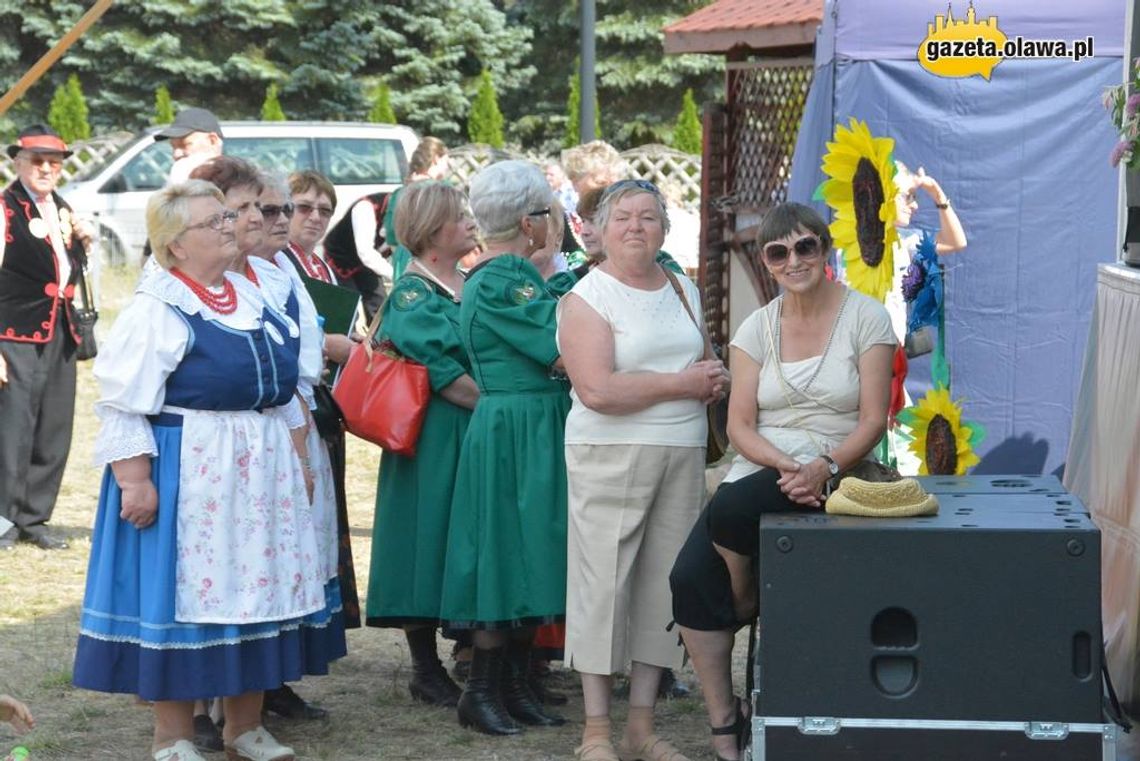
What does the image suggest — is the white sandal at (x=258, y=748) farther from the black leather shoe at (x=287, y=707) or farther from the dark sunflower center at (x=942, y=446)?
the dark sunflower center at (x=942, y=446)

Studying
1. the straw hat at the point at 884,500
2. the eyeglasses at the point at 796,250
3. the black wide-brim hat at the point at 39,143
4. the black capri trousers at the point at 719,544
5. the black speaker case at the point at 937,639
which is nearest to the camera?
the black speaker case at the point at 937,639

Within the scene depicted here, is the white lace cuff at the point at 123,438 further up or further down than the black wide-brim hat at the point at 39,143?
further down

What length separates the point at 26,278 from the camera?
8.09 m

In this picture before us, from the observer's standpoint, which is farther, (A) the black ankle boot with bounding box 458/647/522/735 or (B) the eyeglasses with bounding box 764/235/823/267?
(A) the black ankle boot with bounding box 458/647/522/735

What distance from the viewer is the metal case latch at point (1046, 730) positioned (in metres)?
3.73

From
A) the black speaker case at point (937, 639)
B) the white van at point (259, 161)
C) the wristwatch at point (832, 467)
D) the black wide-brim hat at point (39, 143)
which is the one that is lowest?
the black speaker case at point (937, 639)

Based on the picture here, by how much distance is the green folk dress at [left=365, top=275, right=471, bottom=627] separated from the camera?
5.33 metres

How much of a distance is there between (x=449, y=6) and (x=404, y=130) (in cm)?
888

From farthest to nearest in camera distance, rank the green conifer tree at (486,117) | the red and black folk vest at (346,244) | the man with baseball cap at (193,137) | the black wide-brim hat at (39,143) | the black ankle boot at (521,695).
→ the green conifer tree at (486,117) → the man with baseball cap at (193,137) → the red and black folk vest at (346,244) → the black wide-brim hat at (39,143) → the black ankle boot at (521,695)

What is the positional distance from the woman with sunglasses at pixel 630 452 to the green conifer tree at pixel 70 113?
895 inches

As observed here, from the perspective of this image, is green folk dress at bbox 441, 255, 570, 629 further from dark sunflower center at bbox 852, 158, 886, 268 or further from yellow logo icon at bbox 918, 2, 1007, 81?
yellow logo icon at bbox 918, 2, 1007, 81

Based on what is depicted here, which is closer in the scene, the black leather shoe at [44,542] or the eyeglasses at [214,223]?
the eyeglasses at [214,223]

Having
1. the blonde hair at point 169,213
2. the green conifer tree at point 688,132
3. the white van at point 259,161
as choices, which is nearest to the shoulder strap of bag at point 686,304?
the blonde hair at point 169,213

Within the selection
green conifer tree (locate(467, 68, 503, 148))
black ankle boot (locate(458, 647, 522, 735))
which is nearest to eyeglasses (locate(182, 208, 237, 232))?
black ankle boot (locate(458, 647, 522, 735))
